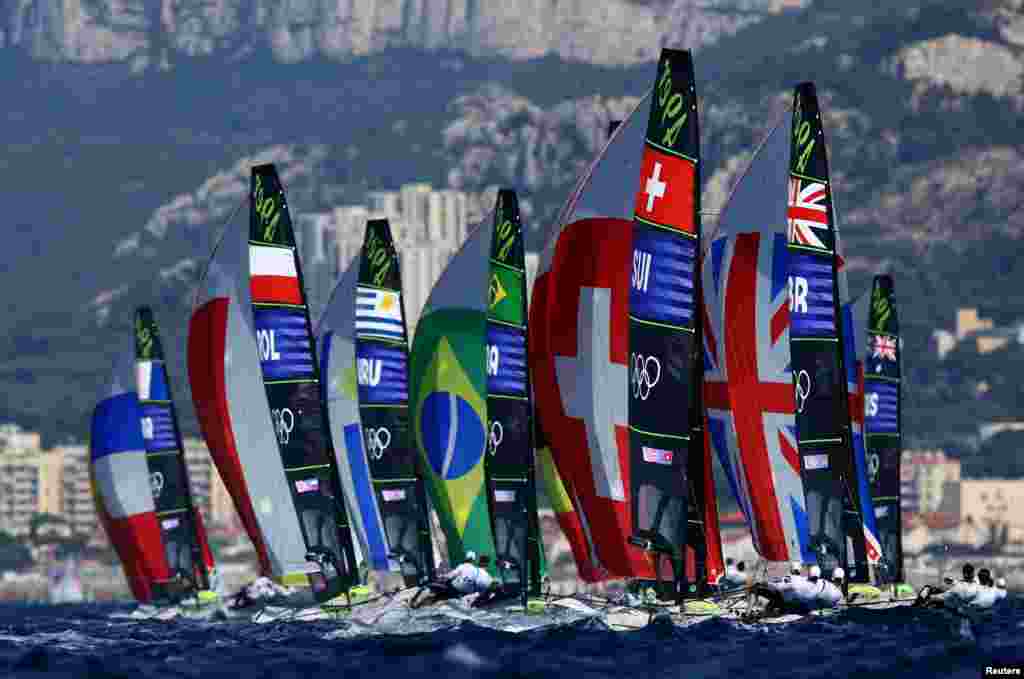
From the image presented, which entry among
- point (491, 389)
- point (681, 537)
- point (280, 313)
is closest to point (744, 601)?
point (681, 537)

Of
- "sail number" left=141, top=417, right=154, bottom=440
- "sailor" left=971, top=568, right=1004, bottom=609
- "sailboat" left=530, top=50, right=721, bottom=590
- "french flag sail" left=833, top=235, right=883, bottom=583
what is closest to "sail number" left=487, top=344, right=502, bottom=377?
"sailboat" left=530, top=50, right=721, bottom=590

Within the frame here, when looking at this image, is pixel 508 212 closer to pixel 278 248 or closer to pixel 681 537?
pixel 278 248

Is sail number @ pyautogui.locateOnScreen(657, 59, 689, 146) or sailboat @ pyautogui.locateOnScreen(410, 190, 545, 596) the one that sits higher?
sail number @ pyautogui.locateOnScreen(657, 59, 689, 146)

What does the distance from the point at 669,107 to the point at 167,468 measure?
29757 millimetres

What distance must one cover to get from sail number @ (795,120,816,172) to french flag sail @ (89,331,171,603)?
30099 millimetres

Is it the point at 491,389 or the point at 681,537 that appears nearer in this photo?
the point at 681,537

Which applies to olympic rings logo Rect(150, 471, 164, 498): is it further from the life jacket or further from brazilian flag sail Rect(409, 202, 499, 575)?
the life jacket

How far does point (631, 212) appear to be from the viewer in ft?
186

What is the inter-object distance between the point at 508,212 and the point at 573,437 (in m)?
6.23

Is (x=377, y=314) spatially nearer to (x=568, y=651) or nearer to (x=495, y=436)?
(x=495, y=436)

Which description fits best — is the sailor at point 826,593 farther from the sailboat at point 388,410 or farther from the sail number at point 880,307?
the sail number at point 880,307

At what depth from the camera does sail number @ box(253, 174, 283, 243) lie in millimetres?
64562

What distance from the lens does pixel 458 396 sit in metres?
65.8

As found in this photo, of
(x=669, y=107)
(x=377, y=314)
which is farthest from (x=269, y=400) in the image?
(x=669, y=107)
